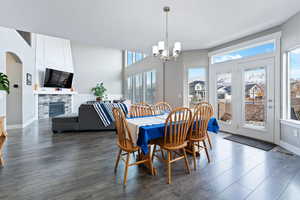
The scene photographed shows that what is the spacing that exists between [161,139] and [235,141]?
235cm

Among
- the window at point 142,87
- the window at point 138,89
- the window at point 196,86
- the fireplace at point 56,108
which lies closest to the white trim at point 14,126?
the fireplace at point 56,108

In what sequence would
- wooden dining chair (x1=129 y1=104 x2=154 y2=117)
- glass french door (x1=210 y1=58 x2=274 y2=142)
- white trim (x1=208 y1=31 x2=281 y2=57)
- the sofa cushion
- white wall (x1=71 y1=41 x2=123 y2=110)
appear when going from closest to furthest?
wooden dining chair (x1=129 y1=104 x2=154 y2=117), white trim (x1=208 y1=31 x2=281 y2=57), glass french door (x1=210 y1=58 x2=274 y2=142), the sofa cushion, white wall (x1=71 y1=41 x2=123 y2=110)

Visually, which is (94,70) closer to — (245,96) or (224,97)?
(224,97)

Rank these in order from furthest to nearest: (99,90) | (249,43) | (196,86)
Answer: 1. (99,90)
2. (196,86)
3. (249,43)

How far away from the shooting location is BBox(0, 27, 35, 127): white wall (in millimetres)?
3824

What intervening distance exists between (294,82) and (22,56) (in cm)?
739

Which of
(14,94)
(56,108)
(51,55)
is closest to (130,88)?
(56,108)

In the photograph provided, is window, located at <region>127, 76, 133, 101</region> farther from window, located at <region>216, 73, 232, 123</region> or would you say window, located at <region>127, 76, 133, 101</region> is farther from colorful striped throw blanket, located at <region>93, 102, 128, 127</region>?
window, located at <region>216, 73, 232, 123</region>

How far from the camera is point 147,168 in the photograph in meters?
2.26

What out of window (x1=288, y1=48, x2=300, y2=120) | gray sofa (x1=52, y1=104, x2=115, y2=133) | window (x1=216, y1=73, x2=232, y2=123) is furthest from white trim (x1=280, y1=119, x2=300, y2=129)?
gray sofa (x1=52, y1=104, x2=115, y2=133)

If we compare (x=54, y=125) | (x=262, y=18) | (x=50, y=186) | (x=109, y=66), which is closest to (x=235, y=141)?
(x=262, y=18)

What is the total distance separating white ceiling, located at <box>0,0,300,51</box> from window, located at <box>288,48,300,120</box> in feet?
2.57

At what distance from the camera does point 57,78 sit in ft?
23.9

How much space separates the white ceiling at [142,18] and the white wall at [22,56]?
1.04m
